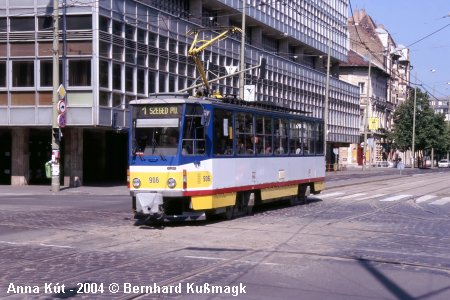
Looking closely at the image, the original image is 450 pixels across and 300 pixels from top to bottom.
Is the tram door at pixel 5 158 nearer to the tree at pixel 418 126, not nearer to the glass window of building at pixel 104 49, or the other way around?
the glass window of building at pixel 104 49

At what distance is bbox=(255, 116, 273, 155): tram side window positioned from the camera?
765 inches

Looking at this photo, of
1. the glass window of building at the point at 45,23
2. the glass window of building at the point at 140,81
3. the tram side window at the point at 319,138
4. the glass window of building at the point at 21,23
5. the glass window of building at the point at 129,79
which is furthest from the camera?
the glass window of building at the point at 140,81

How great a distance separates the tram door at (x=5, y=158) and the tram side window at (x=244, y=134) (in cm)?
2331

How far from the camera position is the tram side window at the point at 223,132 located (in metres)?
16.9

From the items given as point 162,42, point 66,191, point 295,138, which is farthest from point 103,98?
point 295,138

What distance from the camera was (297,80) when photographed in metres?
60.4

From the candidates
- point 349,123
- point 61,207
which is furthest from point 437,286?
point 349,123

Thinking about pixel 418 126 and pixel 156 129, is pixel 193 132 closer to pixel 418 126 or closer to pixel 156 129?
pixel 156 129

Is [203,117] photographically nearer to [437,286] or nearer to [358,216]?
[358,216]

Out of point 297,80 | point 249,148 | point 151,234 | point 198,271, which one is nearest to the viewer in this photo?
point 198,271

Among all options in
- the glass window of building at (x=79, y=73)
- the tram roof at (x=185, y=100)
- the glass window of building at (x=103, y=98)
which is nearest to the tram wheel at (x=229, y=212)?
the tram roof at (x=185, y=100)

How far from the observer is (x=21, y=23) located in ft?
113

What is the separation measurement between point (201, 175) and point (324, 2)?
5491 centimetres

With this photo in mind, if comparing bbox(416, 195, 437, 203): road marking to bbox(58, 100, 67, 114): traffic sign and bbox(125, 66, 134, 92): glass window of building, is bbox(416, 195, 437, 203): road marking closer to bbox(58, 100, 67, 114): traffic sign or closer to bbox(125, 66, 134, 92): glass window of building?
bbox(58, 100, 67, 114): traffic sign
